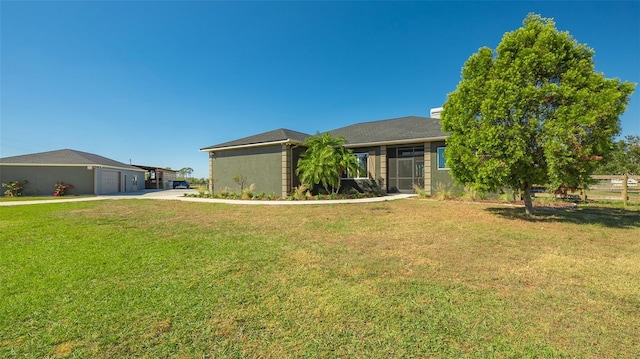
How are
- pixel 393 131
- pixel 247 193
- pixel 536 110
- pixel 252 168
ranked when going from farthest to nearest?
pixel 393 131 < pixel 252 168 < pixel 247 193 < pixel 536 110

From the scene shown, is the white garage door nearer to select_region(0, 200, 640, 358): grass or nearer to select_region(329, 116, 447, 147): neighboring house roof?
select_region(0, 200, 640, 358): grass

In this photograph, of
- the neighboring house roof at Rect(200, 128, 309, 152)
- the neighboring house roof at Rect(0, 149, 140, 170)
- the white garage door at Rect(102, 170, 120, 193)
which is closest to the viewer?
the neighboring house roof at Rect(200, 128, 309, 152)

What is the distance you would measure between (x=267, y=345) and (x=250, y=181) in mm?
15003

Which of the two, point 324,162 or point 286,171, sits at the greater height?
point 324,162

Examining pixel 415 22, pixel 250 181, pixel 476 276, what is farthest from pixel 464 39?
pixel 250 181

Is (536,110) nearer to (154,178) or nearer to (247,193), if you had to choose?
Answer: (247,193)

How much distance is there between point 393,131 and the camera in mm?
16984

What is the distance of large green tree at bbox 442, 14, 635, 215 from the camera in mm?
6785

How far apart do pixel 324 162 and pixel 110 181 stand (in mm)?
22762

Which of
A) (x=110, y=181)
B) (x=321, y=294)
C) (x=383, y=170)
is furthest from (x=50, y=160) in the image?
(x=321, y=294)

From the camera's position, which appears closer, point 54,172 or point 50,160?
point 54,172

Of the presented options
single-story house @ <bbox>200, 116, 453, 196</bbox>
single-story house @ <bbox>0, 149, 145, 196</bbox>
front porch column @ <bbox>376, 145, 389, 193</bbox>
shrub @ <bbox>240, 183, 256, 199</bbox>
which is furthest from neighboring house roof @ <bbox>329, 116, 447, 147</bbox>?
single-story house @ <bbox>0, 149, 145, 196</bbox>

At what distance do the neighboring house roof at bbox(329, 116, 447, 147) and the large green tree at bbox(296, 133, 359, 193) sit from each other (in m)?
2.88

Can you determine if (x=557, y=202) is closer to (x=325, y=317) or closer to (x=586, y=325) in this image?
(x=586, y=325)
